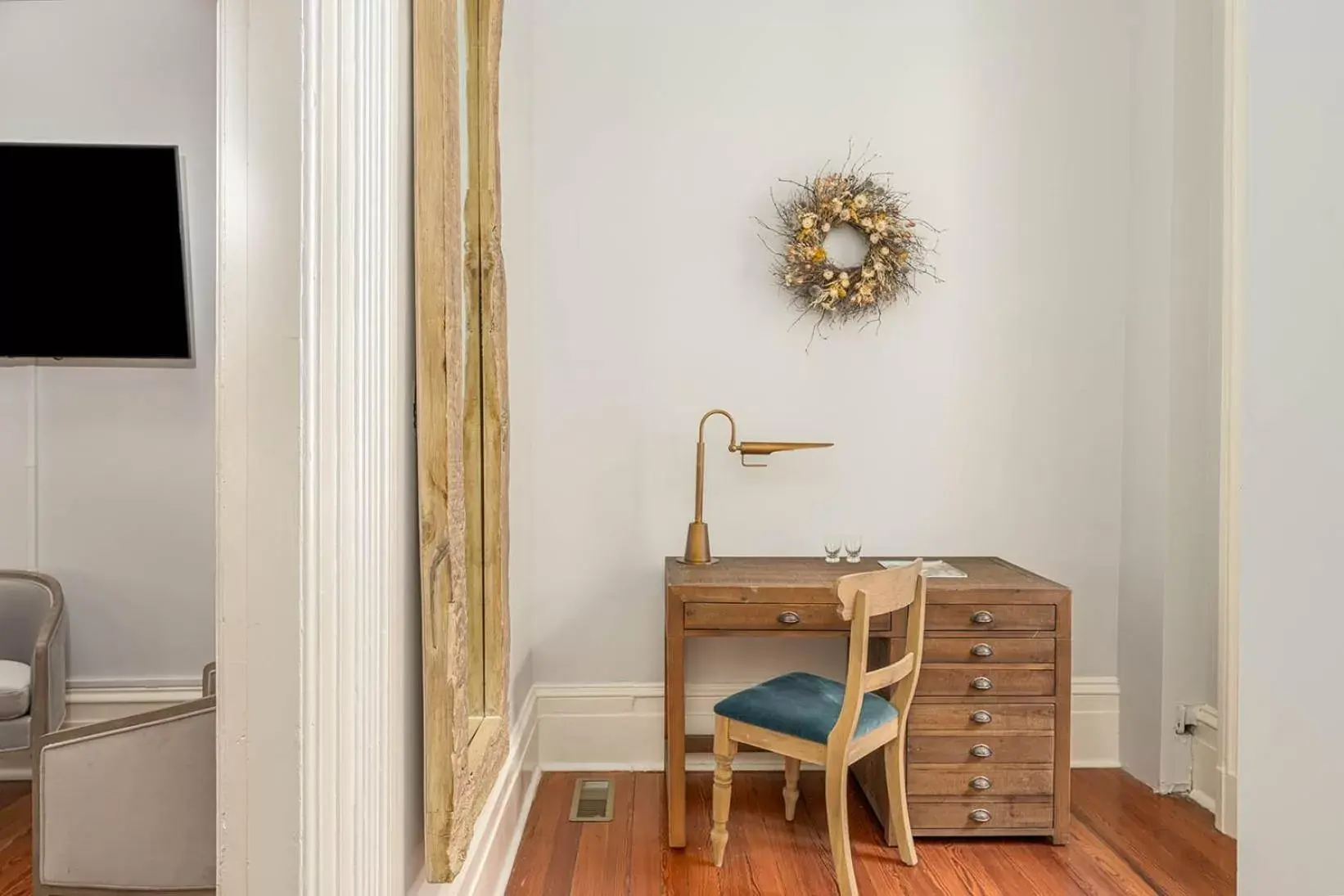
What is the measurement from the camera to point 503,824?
2.16 meters

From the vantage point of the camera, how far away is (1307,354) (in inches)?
23.9

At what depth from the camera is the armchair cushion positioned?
91.5 inches

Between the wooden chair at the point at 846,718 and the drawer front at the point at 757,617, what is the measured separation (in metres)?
0.16

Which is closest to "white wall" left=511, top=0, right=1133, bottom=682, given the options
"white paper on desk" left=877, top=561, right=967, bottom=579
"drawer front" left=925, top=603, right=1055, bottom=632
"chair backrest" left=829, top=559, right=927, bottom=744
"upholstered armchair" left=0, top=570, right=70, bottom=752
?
"white paper on desk" left=877, top=561, right=967, bottom=579

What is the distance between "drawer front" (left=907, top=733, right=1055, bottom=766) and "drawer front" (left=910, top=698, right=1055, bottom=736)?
22mm

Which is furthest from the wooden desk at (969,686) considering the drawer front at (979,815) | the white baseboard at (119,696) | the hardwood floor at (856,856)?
the white baseboard at (119,696)

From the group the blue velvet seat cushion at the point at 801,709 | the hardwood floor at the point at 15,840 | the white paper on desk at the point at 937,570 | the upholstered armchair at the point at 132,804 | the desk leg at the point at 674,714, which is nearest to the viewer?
the upholstered armchair at the point at 132,804

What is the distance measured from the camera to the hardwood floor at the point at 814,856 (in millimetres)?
2191

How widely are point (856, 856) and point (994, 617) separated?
0.81m

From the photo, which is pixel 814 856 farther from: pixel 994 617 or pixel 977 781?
pixel 994 617

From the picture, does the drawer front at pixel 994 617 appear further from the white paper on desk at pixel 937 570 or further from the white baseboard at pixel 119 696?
the white baseboard at pixel 119 696

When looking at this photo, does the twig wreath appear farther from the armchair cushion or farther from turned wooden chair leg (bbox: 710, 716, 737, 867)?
the armchair cushion

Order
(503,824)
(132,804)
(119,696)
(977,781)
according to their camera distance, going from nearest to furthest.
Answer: (132,804)
(503,824)
(977,781)
(119,696)

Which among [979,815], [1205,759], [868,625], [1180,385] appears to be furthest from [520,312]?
[1205,759]
